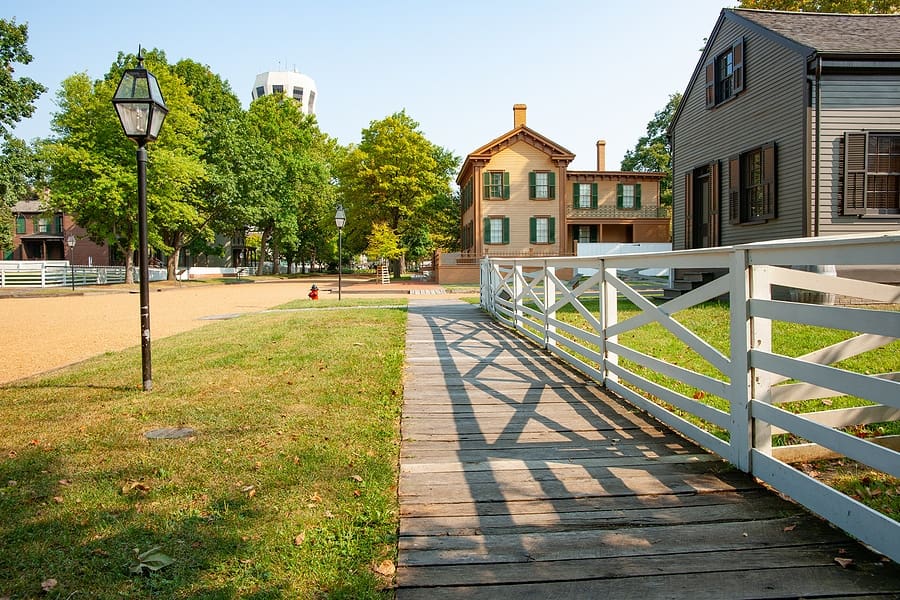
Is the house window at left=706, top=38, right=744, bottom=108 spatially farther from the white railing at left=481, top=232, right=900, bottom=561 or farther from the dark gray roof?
the white railing at left=481, top=232, right=900, bottom=561

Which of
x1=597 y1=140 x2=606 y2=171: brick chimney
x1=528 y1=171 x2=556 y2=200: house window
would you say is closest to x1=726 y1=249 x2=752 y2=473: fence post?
x1=528 y1=171 x2=556 y2=200: house window

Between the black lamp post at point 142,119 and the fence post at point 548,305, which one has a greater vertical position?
the black lamp post at point 142,119

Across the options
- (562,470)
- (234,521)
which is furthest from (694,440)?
(234,521)

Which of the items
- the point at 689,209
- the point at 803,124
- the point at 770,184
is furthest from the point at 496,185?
the point at 803,124

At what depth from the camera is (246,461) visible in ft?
12.4

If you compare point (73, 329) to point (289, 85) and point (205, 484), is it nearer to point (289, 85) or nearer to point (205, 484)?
point (205, 484)

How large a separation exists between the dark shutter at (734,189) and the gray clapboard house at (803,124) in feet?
0.08

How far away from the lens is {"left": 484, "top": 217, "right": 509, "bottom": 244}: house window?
3372 centimetres

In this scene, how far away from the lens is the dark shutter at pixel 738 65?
14398 millimetres

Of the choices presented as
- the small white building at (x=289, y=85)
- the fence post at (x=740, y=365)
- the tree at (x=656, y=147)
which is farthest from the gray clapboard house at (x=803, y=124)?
the small white building at (x=289, y=85)

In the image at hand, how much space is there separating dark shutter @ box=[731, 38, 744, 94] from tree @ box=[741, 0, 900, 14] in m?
13.5

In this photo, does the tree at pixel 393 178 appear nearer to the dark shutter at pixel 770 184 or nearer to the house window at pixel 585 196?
the house window at pixel 585 196

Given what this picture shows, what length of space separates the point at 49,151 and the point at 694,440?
36287mm

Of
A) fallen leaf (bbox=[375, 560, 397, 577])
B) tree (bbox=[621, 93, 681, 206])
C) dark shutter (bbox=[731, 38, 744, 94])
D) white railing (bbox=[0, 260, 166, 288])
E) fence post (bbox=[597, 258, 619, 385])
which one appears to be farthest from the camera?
tree (bbox=[621, 93, 681, 206])
